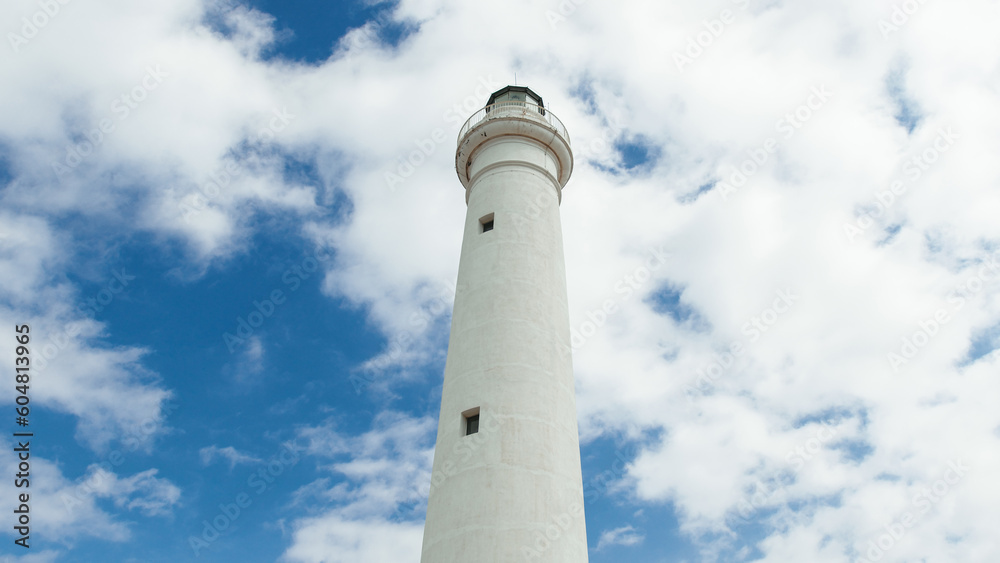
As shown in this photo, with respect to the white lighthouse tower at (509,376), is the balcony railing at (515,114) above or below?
above

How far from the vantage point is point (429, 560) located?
14.9 meters

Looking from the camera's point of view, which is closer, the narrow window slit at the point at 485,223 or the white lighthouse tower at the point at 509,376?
the white lighthouse tower at the point at 509,376

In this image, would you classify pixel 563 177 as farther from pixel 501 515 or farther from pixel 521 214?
pixel 501 515

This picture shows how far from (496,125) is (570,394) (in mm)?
9193

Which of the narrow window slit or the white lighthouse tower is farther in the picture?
the narrow window slit

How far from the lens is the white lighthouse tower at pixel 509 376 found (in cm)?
1478

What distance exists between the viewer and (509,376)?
16828mm

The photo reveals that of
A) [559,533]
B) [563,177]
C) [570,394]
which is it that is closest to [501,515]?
[559,533]

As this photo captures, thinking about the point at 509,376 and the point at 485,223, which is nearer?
the point at 509,376

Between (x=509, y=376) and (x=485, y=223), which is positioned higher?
(x=485, y=223)

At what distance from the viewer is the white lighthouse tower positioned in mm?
14781

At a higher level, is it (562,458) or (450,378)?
(450,378)

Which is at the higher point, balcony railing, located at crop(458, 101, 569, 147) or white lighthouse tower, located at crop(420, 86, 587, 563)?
balcony railing, located at crop(458, 101, 569, 147)

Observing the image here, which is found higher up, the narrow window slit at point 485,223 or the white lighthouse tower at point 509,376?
the narrow window slit at point 485,223
